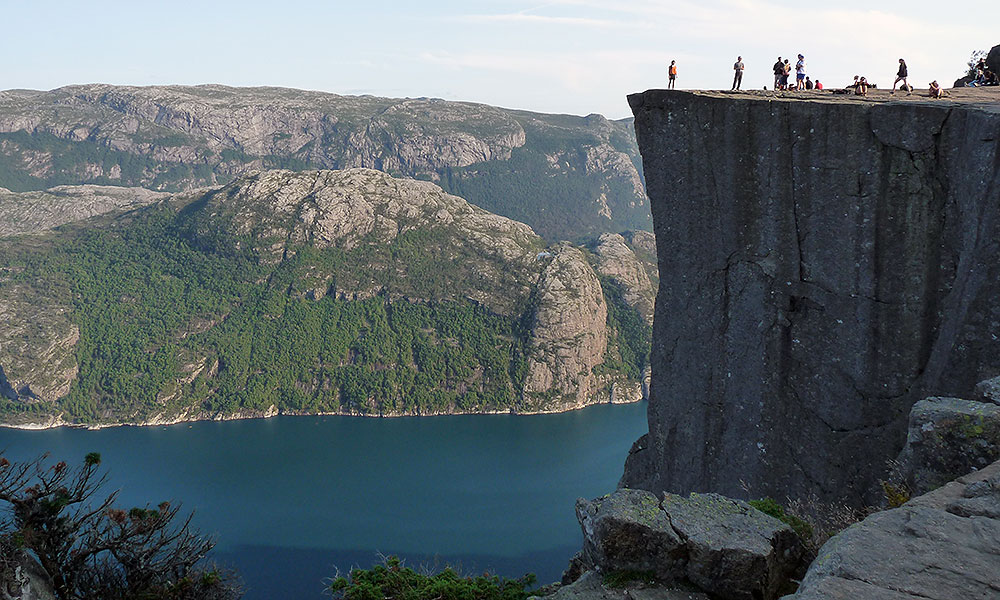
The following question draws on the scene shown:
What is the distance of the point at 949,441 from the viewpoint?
13844 millimetres

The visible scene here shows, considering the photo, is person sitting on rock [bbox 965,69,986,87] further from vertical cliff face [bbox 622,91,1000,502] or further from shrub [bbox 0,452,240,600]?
shrub [bbox 0,452,240,600]

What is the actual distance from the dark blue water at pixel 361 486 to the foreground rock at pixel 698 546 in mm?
76633

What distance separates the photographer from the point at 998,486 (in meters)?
11.8

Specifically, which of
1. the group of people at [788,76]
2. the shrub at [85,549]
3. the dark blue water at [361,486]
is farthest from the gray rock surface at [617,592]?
the dark blue water at [361,486]

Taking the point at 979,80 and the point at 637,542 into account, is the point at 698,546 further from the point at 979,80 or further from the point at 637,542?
the point at 979,80

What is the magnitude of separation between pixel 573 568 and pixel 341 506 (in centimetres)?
12150

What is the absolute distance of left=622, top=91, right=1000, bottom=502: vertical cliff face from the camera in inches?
779

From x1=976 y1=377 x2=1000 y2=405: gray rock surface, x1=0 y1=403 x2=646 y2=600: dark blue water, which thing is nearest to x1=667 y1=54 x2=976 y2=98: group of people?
x1=976 y1=377 x2=1000 y2=405: gray rock surface

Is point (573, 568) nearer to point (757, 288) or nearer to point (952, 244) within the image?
point (757, 288)

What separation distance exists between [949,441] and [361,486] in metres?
140

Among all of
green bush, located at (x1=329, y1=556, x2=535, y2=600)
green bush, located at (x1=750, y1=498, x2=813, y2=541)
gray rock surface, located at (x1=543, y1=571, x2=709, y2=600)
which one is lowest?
green bush, located at (x1=329, y1=556, x2=535, y2=600)

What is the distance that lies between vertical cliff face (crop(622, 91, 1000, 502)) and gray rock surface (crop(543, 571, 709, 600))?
36.3 feet

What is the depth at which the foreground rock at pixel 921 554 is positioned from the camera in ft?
31.3

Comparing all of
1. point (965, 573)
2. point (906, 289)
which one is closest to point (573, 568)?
point (965, 573)
